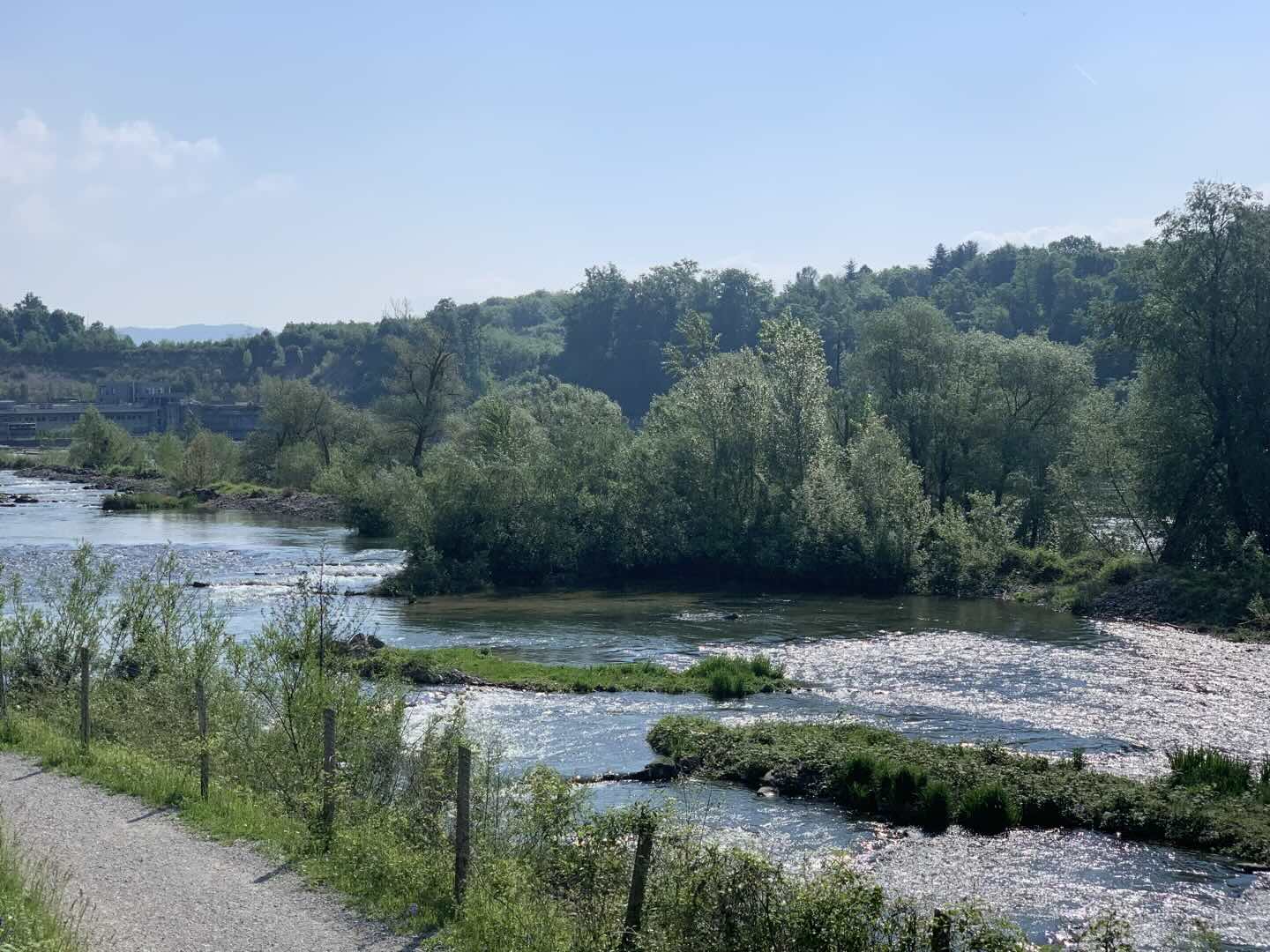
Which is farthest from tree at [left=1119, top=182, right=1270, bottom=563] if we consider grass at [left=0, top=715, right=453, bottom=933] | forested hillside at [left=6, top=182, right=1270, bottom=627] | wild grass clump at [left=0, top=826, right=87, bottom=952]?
wild grass clump at [left=0, top=826, right=87, bottom=952]

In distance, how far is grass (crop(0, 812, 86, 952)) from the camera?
934 centimetres

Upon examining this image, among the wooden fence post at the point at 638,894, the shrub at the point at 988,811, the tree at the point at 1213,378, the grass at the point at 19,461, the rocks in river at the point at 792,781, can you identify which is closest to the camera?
the wooden fence post at the point at 638,894

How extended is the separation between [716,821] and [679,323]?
53716 mm

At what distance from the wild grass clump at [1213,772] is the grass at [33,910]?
58.9ft

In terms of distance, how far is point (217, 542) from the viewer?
68.9m

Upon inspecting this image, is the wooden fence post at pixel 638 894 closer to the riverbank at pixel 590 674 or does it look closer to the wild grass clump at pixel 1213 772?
the wild grass clump at pixel 1213 772

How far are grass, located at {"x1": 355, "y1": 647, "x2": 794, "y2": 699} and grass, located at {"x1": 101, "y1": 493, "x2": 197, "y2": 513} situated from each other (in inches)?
2507

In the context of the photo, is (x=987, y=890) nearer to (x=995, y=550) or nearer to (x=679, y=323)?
(x=995, y=550)

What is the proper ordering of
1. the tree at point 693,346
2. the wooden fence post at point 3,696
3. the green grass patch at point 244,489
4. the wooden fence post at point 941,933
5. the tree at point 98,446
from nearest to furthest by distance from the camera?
1. the wooden fence post at point 941,933
2. the wooden fence post at point 3,696
3. the tree at point 693,346
4. the green grass patch at point 244,489
5. the tree at point 98,446

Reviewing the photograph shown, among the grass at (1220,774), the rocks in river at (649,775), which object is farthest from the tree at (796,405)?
the grass at (1220,774)

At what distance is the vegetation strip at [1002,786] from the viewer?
19.5 m

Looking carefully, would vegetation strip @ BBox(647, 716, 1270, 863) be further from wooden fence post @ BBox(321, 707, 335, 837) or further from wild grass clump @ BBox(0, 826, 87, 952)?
wild grass clump @ BBox(0, 826, 87, 952)

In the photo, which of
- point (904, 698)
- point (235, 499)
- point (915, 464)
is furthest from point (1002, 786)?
point (235, 499)

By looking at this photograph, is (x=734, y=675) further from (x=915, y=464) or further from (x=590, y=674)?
(x=915, y=464)
